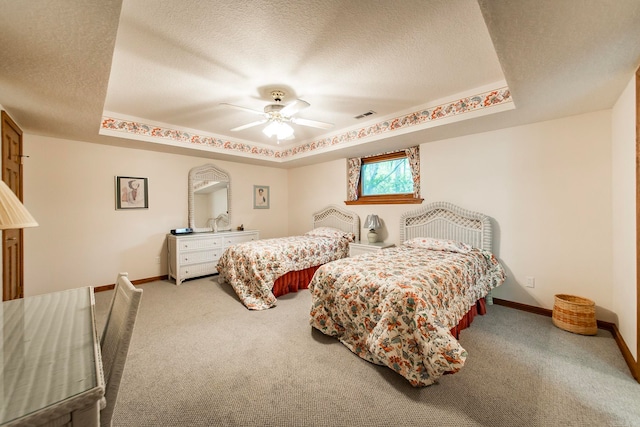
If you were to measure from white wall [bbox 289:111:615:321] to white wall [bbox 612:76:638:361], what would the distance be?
13cm

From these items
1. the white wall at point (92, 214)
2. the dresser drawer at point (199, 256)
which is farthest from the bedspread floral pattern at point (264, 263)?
the white wall at point (92, 214)

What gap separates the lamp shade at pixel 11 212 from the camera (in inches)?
41.9

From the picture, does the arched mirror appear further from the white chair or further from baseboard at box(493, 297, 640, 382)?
baseboard at box(493, 297, 640, 382)

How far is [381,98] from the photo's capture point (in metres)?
2.97

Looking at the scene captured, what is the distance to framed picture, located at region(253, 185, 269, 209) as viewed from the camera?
5.62 m

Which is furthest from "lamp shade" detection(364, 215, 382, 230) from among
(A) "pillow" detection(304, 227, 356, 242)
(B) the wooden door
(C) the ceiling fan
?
(B) the wooden door

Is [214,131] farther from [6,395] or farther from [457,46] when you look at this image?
[6,395]

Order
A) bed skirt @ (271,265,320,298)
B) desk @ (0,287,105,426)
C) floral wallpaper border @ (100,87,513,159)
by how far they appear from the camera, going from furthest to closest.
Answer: bed skirt @ (271,265,320,298) → floral wallpaper border @ (100,87,513,159) → desk @ (0,287,105,426)

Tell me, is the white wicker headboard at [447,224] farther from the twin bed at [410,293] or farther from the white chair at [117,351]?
the white chair at [117,351]

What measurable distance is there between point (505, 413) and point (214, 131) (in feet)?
15.5

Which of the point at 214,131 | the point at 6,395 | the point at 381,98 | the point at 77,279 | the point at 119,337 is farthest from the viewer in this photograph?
the point at 214,131

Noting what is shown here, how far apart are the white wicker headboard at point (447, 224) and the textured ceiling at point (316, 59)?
1069mm

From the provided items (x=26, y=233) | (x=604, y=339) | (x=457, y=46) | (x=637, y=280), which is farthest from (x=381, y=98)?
(x=26, y=233)

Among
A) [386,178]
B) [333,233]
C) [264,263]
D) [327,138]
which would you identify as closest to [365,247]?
[333,233]
